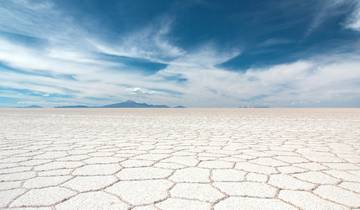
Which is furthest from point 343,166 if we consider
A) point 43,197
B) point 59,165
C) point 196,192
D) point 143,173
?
point 59,165

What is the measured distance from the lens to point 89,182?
1563 millimetres

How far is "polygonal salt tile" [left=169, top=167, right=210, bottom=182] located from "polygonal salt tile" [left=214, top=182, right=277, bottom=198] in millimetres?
142

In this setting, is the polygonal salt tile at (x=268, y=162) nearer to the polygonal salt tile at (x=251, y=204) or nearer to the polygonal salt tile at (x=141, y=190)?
the polygonal salt tile at (x=251, y=204)

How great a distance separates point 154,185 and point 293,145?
85.0 inches

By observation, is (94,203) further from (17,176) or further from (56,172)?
(17,176)

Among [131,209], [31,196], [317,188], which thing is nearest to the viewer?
[131,209]

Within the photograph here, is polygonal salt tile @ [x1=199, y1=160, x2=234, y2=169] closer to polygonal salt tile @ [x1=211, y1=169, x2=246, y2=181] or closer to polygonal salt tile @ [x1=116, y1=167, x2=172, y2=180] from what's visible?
polygonal salt tile @ [x1=211, y1=169, x2=246, y2=181]

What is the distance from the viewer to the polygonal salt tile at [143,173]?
167 cm

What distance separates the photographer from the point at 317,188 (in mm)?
1446

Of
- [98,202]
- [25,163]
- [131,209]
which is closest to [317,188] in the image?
[131,209]

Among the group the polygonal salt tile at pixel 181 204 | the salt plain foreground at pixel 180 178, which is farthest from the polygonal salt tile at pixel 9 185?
the polygonal salt tile at pixel 181 204

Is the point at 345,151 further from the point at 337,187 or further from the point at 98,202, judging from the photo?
the point at 98,202

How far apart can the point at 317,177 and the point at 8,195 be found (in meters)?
Answer: 1.95

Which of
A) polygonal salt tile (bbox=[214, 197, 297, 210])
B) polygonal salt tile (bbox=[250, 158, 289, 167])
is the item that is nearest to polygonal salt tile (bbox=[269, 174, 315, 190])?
polygonal salt tile (bbox=[214, 197, 297, 210])
